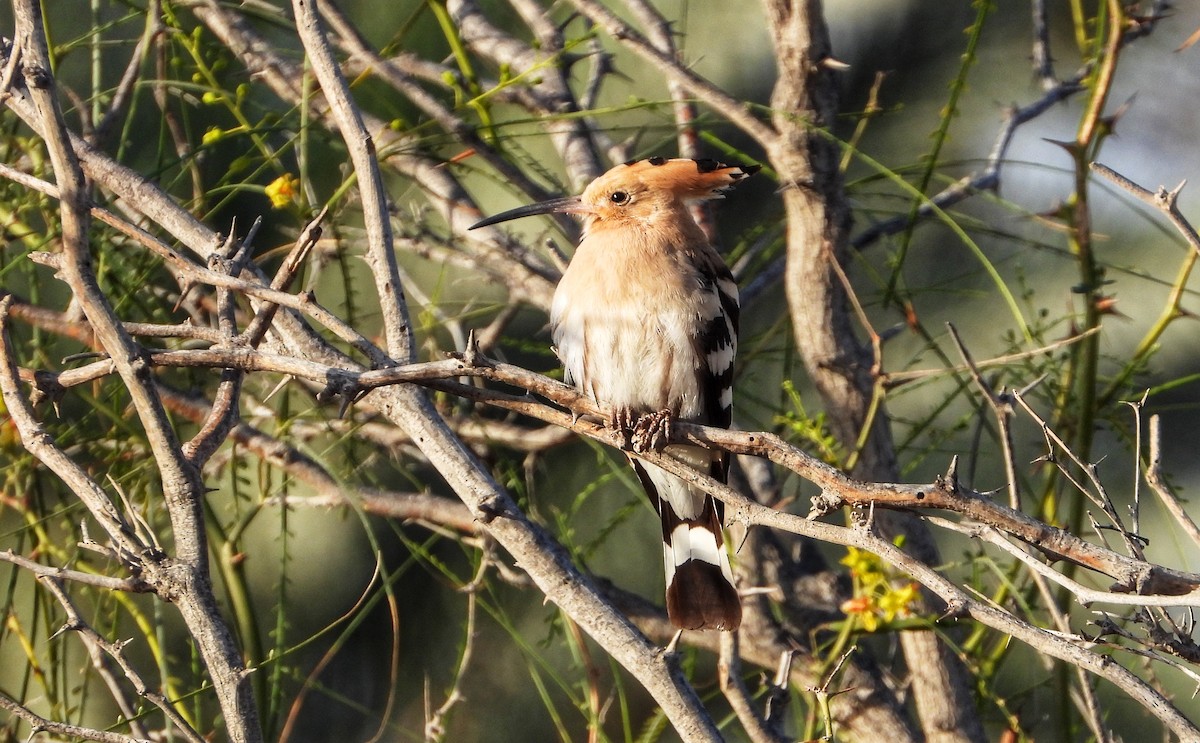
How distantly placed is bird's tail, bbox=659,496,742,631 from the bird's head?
68cm

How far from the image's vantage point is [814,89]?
2600 mm

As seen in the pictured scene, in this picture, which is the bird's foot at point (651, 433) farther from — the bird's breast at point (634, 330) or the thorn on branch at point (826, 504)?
the thorn on branch at point (826, 504)

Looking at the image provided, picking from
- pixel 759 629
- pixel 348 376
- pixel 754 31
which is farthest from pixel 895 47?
pixel 348 376

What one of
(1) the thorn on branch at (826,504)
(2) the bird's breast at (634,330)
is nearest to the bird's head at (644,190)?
(2) the bird's breast at (634,330)

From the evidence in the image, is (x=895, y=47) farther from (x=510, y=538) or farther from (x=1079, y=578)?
(x=510, y=538)

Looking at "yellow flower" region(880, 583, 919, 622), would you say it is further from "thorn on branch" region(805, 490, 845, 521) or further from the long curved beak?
the long curved beak

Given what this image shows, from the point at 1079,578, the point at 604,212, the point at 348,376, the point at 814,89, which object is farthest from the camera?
the point at 1079,578

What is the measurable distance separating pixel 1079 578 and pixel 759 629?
Answer: 902 millimetres

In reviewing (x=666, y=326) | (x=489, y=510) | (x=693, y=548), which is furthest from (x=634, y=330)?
(x=489, y=510)

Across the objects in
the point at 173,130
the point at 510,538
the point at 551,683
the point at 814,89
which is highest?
the point at 173,130

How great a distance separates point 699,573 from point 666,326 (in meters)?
0.53

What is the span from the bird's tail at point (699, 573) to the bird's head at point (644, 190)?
68 centimetres

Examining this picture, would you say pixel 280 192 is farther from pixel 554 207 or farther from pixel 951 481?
pixel 951 481

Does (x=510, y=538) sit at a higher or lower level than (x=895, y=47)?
lower
